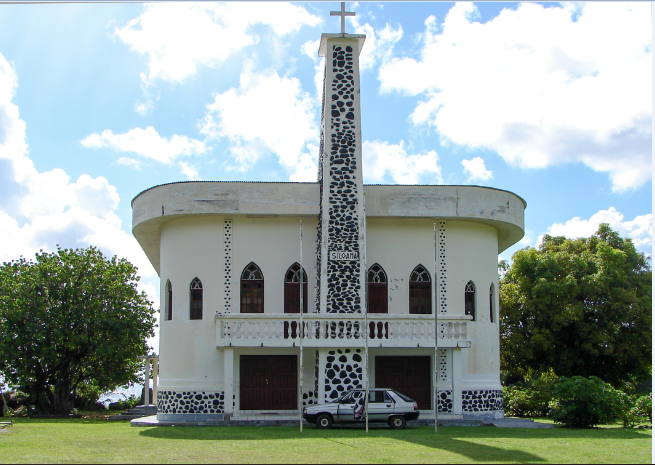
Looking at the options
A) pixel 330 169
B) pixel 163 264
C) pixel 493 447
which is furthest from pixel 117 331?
pixel 493 447

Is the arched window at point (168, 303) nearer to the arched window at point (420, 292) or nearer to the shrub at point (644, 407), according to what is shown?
the arched window at point (420, 292)

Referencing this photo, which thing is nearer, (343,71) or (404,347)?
(404,347)

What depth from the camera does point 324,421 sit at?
65.6ft

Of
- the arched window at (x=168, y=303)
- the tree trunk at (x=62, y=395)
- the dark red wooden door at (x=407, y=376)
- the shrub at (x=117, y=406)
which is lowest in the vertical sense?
the shrub at (x=117, y=406)

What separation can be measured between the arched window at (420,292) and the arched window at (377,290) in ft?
2.90

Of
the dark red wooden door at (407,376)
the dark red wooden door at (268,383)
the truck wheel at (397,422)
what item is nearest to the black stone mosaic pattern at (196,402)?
the dark red wooden door at (268,383)

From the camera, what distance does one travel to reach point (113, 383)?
33594 millimetres

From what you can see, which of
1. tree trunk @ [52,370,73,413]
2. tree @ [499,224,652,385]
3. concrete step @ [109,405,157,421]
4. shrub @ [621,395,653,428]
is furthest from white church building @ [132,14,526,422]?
tree trunk @ [52,370,73,413]

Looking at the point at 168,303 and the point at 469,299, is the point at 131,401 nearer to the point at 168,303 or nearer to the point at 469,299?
the point at 168,303

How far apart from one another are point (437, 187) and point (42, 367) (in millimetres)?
18994

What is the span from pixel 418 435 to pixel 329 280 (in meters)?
6.48

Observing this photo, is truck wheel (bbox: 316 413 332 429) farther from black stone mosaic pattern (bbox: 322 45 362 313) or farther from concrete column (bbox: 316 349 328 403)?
black stone mosaic pattern (bbox: 322 45 362 313)

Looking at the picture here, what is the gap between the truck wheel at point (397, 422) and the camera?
19.9 metres

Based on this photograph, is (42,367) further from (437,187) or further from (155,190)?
(437,187)
